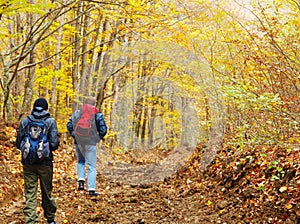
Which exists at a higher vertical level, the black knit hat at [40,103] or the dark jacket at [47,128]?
the black knit hat at [40,103]

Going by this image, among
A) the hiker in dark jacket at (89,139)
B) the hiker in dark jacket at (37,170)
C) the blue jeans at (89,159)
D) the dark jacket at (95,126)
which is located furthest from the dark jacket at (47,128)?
the blue jeans at (89,159)

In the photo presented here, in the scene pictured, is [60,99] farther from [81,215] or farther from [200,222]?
[200,222]

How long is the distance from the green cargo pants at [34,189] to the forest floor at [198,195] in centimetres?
43

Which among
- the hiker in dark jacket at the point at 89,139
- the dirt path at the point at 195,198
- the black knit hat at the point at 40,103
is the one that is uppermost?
the black knit hat at the point at 40,103

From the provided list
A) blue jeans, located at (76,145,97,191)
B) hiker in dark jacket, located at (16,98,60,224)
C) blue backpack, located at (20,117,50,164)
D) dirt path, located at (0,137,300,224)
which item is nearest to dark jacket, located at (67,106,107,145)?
blue jeans, located at (76,145,97,191)

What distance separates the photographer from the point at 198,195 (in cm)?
719

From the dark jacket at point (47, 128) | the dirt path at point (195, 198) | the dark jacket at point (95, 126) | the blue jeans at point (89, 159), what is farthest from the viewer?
the blue jeans at point (89, 159)

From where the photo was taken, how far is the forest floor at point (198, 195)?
5094 millimetres

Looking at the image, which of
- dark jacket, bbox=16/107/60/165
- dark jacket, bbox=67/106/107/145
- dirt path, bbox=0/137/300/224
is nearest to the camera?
dirt path, bbox=0/137/300/224

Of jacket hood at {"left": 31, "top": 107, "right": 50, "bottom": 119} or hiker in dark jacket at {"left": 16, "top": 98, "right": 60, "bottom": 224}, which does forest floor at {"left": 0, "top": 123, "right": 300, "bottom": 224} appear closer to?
hiker in dark jacket at {"left": 16, "top": 98, "right": 60, "bottom": 224}

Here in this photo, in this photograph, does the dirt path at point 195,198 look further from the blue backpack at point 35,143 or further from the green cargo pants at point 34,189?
the blue backpack at point 35,143

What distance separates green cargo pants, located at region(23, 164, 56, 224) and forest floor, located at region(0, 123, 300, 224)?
43 cm

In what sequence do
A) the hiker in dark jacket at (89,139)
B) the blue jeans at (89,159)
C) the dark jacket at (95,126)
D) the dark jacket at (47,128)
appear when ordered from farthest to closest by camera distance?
the blue jeans at (89,159)
the hiker in dark jacket at (89,139)
the dark jacket at (95,126)
the dark jacket at (47,128)

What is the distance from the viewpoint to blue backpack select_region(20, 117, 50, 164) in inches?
206
